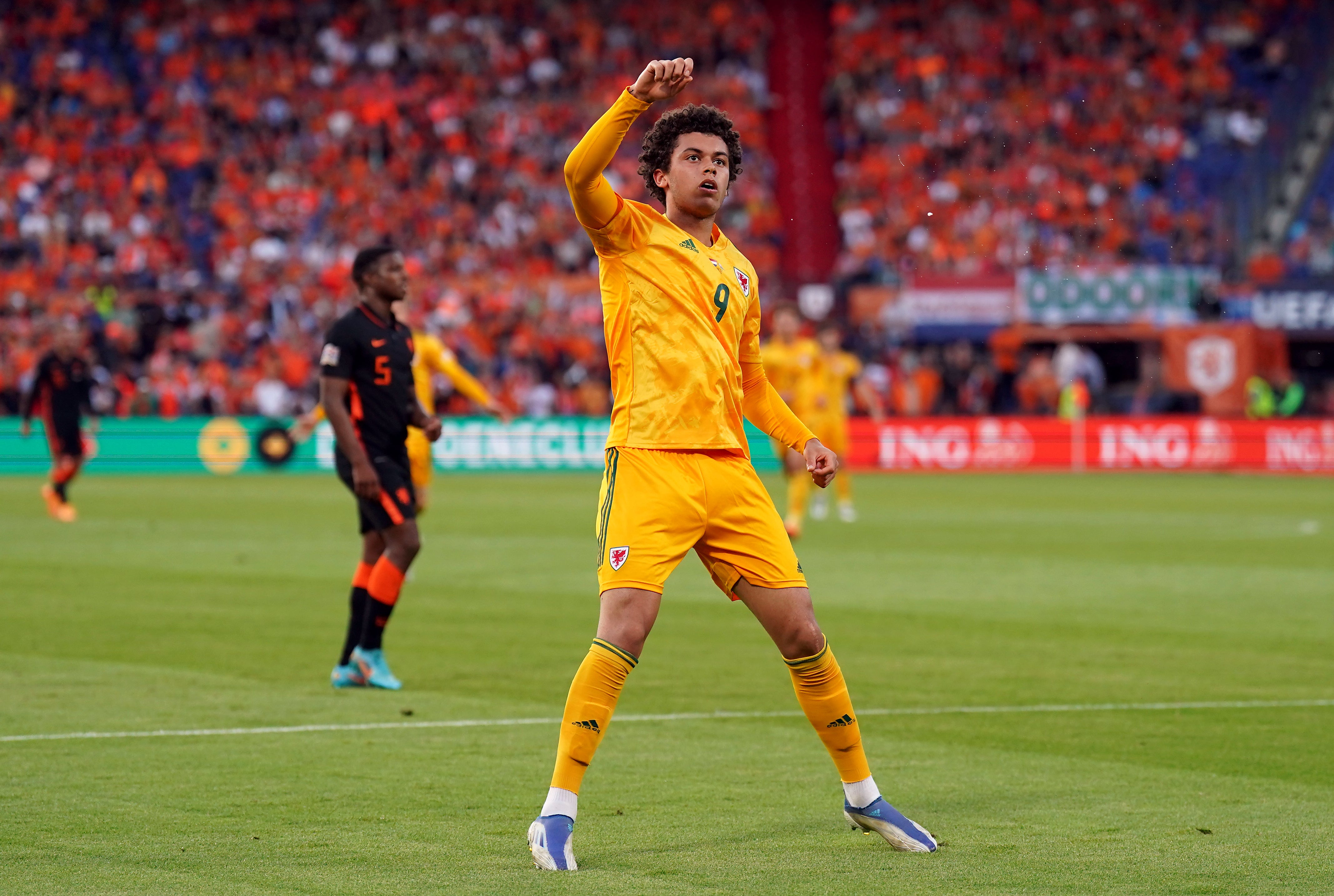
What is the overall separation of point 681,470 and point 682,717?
296 cm

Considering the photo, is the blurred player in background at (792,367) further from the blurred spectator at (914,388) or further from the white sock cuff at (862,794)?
the white sock cuff at (862,794)

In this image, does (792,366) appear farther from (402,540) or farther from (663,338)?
(663,338)

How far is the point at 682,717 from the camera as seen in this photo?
8352 millimetres

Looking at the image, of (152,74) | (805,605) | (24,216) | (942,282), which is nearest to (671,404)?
(805,605)

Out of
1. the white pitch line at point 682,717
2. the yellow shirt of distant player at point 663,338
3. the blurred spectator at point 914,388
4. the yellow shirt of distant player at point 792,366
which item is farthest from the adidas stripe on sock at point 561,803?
the blurred spectator at point 914,388

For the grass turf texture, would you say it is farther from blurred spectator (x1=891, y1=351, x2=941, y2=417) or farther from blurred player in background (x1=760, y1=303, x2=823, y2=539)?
blurred spectator (x1=891, y1=351, x2=941, y2=417)

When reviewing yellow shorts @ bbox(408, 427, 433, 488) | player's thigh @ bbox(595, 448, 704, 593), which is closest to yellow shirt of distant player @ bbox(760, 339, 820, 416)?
yellow shorts @ bbox(408, 427, 433, 488)

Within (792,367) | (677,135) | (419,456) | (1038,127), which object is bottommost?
(419,456)

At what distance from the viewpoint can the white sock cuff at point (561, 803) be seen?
5.43m

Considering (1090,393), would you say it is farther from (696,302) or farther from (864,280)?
(696,302)

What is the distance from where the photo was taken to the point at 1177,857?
5.49 m

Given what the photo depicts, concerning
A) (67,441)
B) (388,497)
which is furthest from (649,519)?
(67,441)

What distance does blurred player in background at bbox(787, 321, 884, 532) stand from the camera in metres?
21.3

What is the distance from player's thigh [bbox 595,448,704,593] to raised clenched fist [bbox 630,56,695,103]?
1.12m
